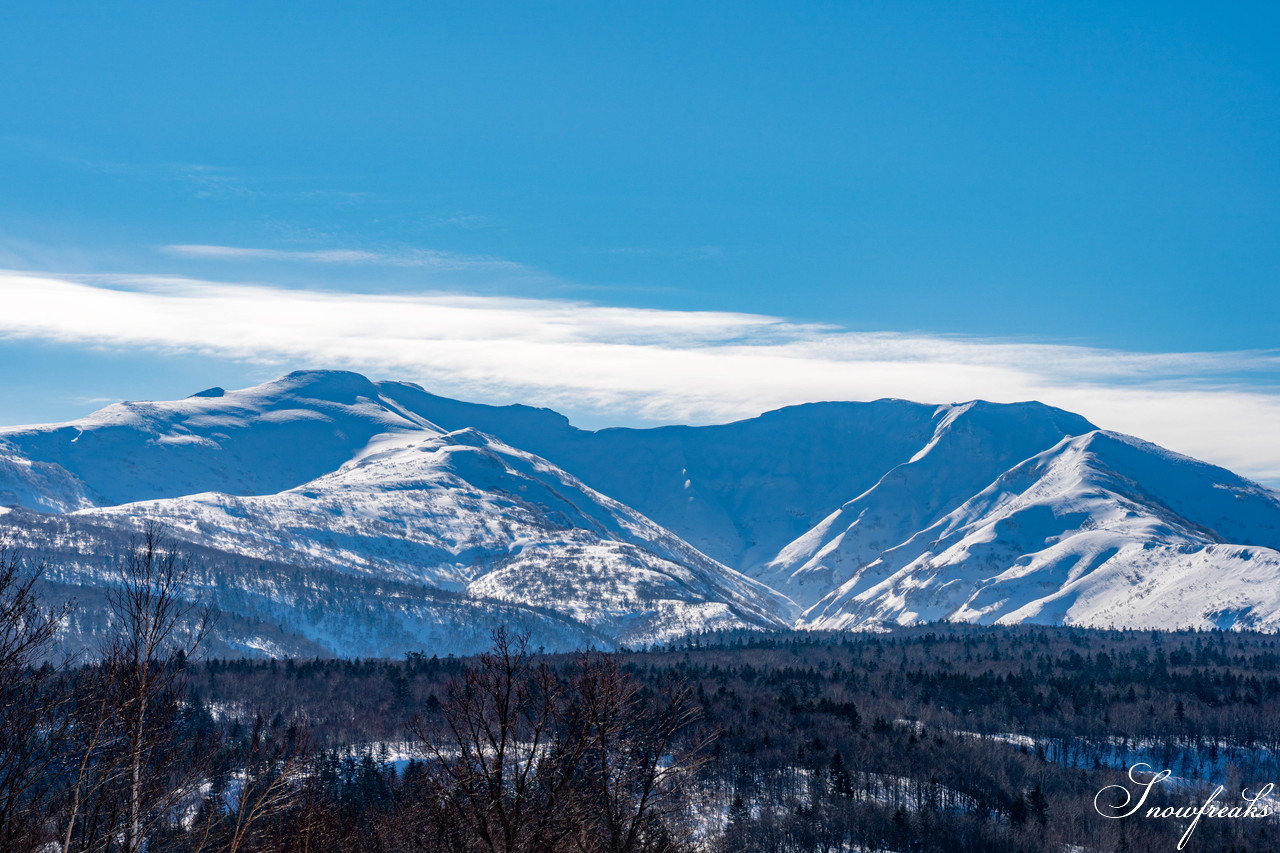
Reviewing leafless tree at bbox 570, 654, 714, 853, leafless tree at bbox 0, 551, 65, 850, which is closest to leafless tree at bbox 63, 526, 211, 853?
leafless tree at bbox 0, 551, 65, 850

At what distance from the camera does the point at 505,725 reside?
87.8 feet

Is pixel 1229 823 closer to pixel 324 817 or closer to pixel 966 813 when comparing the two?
pixel 966 813

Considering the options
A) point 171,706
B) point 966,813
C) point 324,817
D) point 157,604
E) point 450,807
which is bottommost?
point 966,813

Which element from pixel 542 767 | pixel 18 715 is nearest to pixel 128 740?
pixel 18 715

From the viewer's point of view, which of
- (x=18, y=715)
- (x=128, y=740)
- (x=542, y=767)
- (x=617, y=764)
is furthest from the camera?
(x=617, y=764)

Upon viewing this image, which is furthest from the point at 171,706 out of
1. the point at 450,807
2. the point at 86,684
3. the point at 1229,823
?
the point at 1229,823

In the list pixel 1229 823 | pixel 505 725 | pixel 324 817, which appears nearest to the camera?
pixel 505 725

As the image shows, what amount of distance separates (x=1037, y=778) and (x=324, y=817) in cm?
17145
